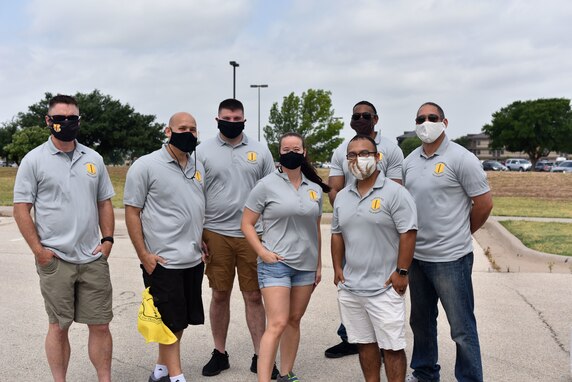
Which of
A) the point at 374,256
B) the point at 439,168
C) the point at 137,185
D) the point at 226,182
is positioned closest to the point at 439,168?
the point at 439,168

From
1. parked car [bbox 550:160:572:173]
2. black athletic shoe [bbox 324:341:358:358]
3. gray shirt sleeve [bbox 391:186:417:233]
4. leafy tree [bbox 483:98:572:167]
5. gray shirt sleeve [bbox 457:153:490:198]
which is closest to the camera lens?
gray shirt sleeve [bbox 391:186:417:233]

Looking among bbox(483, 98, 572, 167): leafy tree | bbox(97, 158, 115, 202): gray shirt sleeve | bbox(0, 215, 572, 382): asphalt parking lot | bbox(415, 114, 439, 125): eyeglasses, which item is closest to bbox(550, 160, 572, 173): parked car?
bbox(483, 98, 572, 167): leafy tree

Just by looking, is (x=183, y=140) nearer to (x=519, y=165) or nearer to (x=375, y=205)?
(x=375, y=205)

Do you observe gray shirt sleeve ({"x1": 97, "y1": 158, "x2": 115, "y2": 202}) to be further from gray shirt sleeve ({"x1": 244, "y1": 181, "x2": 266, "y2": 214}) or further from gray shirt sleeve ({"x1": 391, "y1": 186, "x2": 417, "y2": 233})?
gray shirt sleeve ({"x1": 391, "y1": 186, "x2": 417, "y2": 233})

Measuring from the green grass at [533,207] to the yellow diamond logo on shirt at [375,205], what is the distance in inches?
501

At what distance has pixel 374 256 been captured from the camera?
348 cm

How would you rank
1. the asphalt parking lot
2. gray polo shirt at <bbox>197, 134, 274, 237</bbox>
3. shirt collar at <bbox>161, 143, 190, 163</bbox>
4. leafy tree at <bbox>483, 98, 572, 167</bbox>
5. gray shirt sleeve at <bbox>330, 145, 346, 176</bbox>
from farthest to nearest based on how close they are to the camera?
leafy tree at <bbox>483, 98, 572, 167</bbox> → gray shirt sleeve at <bbox>330, 145, 346, 176</bbox> → the asphalt parking lot → gray polo shirt at <bbox>197, 134, 274, 237</bbox> → shirt collar at <bbox>161, 143, 190, 163</bbox>

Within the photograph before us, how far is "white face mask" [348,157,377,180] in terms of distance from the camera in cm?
354

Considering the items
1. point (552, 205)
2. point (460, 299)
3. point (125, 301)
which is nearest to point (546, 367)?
point (460, 299)

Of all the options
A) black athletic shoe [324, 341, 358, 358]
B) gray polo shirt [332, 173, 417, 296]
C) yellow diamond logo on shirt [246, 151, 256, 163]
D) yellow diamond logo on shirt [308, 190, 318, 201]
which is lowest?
black athletic shoe [324, 341, 358, 358]

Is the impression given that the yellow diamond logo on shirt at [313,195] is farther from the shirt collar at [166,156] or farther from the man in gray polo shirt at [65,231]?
the man in gray polo shirt at [65,231]

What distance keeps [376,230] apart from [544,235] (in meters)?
8.76

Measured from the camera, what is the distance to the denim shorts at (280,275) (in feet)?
12.4

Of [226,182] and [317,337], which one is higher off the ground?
[226,182]
